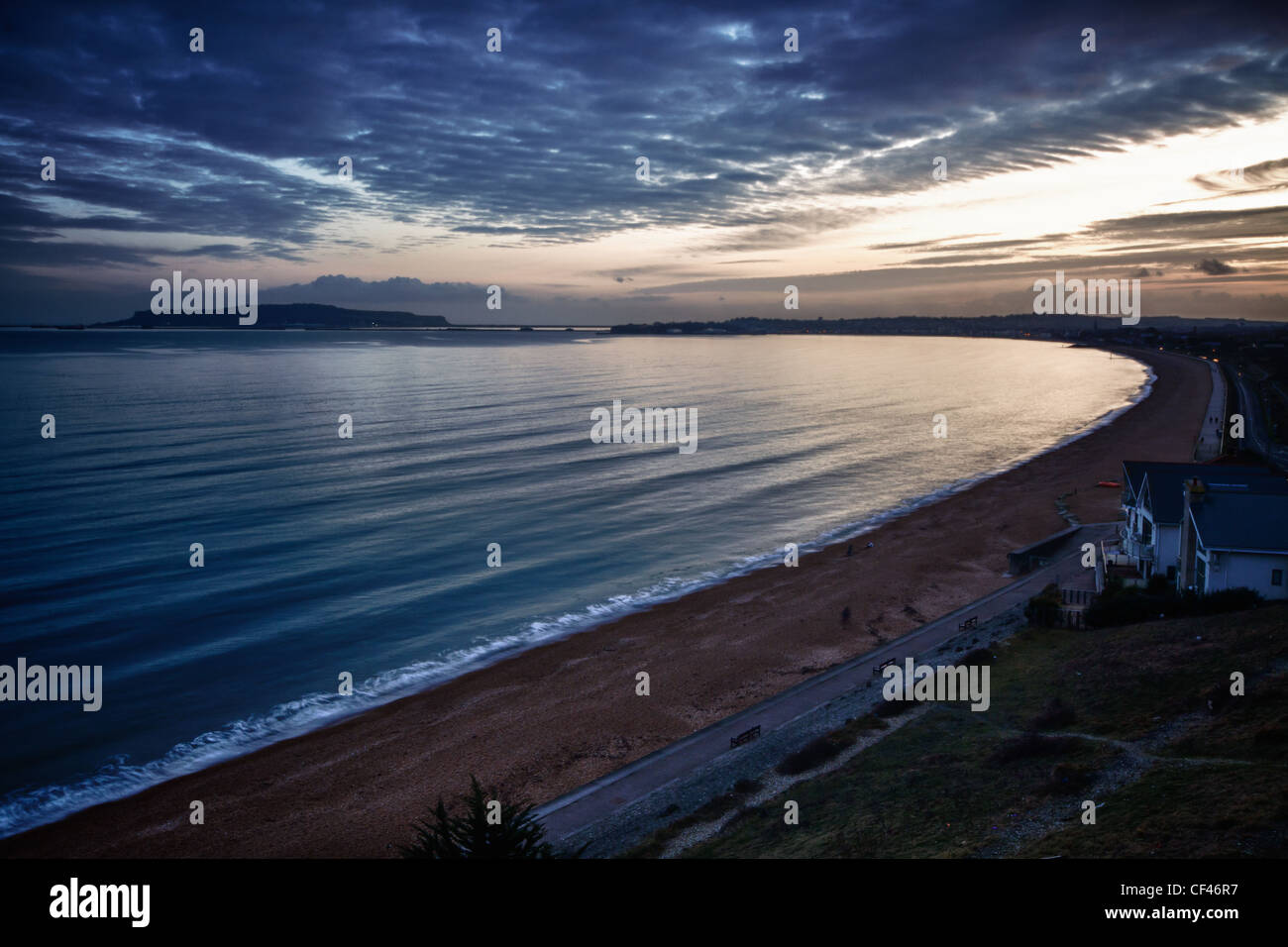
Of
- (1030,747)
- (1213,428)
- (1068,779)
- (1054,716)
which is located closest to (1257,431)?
(1213,428)

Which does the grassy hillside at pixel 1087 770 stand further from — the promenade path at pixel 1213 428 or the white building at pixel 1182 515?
the promenade path at pixel 1213 428

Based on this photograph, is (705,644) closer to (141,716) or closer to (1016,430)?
(141,716)

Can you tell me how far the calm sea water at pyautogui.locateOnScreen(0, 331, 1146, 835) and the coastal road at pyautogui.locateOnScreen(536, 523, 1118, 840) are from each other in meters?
9.99

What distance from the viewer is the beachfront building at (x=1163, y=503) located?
28531mm

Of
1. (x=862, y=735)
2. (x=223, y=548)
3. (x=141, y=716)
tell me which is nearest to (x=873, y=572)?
(x=862, y=735)

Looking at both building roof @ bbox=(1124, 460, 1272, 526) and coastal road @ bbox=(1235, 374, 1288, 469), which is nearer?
building roof @ bbox=(1124, 460, 1272, 526)

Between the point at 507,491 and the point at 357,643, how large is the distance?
24.0 meters

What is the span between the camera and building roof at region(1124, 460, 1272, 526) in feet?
93.3

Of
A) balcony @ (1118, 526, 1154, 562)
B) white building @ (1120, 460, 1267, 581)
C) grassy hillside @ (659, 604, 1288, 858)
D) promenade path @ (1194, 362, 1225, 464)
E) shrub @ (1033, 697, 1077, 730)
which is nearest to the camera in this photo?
grassy hillside @ (659, 604, 1288, 858)

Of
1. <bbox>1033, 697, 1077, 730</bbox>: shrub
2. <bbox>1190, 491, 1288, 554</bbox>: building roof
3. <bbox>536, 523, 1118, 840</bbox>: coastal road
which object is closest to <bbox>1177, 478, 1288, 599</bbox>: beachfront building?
<bbox>1190, 491, 1288, 554</bbox>: building roof

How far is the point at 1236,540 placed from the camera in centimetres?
2477

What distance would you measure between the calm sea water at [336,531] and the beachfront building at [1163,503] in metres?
16.6

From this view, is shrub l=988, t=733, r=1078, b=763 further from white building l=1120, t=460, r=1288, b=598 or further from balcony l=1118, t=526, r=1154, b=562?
balcony l=1118, t=526, r=1154, b=562
